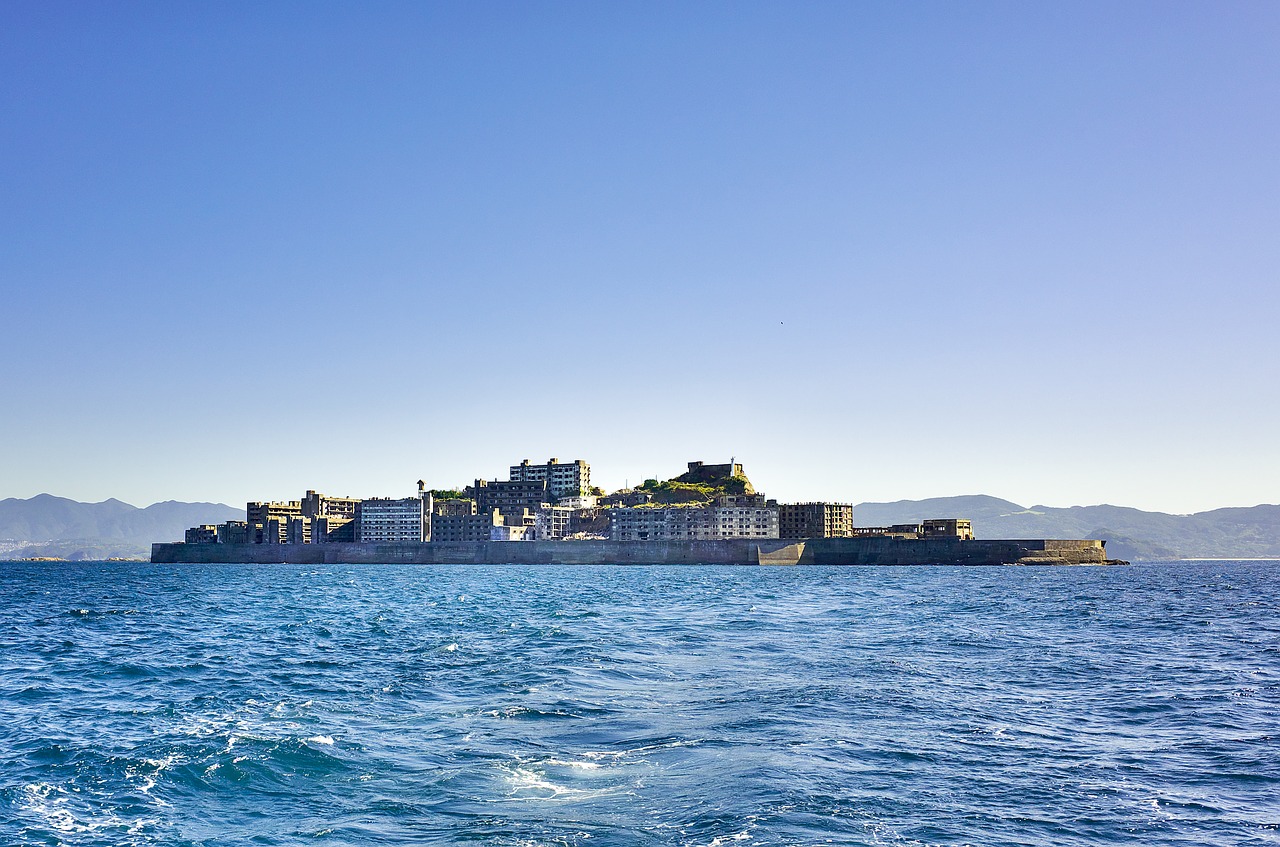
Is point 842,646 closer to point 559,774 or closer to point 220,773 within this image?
point 559,774

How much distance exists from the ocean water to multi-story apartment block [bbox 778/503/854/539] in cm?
13949

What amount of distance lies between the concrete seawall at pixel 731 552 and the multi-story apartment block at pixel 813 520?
1020 inches

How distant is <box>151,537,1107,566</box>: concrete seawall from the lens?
502ft

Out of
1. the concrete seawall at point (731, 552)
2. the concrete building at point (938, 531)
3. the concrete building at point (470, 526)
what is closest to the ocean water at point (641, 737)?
the concrete seawall at point (731, 552)

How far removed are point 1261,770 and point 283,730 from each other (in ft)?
62.6

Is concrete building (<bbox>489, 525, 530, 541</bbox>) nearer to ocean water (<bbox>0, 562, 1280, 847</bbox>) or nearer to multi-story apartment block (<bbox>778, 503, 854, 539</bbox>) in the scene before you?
multi-story apartment block (<bbox>778, 503, 854, 539</bbox>)

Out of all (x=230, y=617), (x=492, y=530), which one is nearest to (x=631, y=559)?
(x=492, y=530)

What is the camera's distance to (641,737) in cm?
2053

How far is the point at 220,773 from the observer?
17.2 metres

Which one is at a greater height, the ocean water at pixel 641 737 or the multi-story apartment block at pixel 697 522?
the multi-story apartment block at pixel 697 522

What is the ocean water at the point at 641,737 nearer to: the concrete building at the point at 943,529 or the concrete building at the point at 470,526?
the concrete building at the point at 943,529

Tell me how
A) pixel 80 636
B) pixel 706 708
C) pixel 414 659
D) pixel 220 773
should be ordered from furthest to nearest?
pixel 80 636
pixel 414 659
pixel 706 708
pixel 220 773

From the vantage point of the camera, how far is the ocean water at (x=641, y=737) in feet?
47.8

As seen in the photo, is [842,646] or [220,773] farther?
[842,646]
